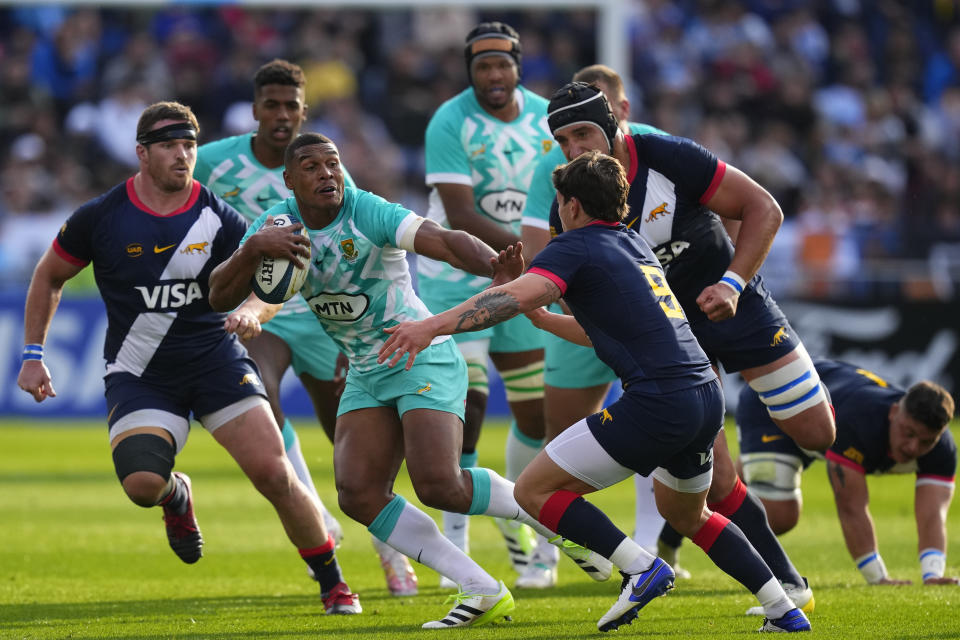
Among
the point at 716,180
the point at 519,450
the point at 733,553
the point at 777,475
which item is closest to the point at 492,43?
the point at 716,180

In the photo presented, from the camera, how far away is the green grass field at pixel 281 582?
6391 mm

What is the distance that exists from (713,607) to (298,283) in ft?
8.81

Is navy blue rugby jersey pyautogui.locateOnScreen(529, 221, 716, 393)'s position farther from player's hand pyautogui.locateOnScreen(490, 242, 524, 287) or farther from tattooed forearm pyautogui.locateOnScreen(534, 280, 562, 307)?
player's hand pyautogui.locateOnScreen(490, 242, 524, 287)

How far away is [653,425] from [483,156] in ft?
10.9

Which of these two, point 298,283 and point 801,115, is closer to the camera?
point 298,283

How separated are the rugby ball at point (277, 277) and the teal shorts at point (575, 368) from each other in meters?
2.17

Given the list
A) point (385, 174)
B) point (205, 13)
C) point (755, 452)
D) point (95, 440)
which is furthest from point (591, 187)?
point (205, 13)

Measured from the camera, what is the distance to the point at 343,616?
6844mm

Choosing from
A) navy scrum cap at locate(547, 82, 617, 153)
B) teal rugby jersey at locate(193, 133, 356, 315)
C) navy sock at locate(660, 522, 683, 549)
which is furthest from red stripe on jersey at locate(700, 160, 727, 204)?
teal rugby jersey at locate(193, 133, 356, 315)

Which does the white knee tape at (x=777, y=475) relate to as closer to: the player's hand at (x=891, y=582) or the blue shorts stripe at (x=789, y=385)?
the player's hand at (x=891, y=582)

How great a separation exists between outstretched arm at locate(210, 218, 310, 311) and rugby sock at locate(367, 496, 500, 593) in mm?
1230

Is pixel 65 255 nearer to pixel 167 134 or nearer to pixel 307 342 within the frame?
pixel 167 134

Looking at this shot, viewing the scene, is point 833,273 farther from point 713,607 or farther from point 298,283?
point 298,283

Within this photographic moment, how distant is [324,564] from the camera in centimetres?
699
